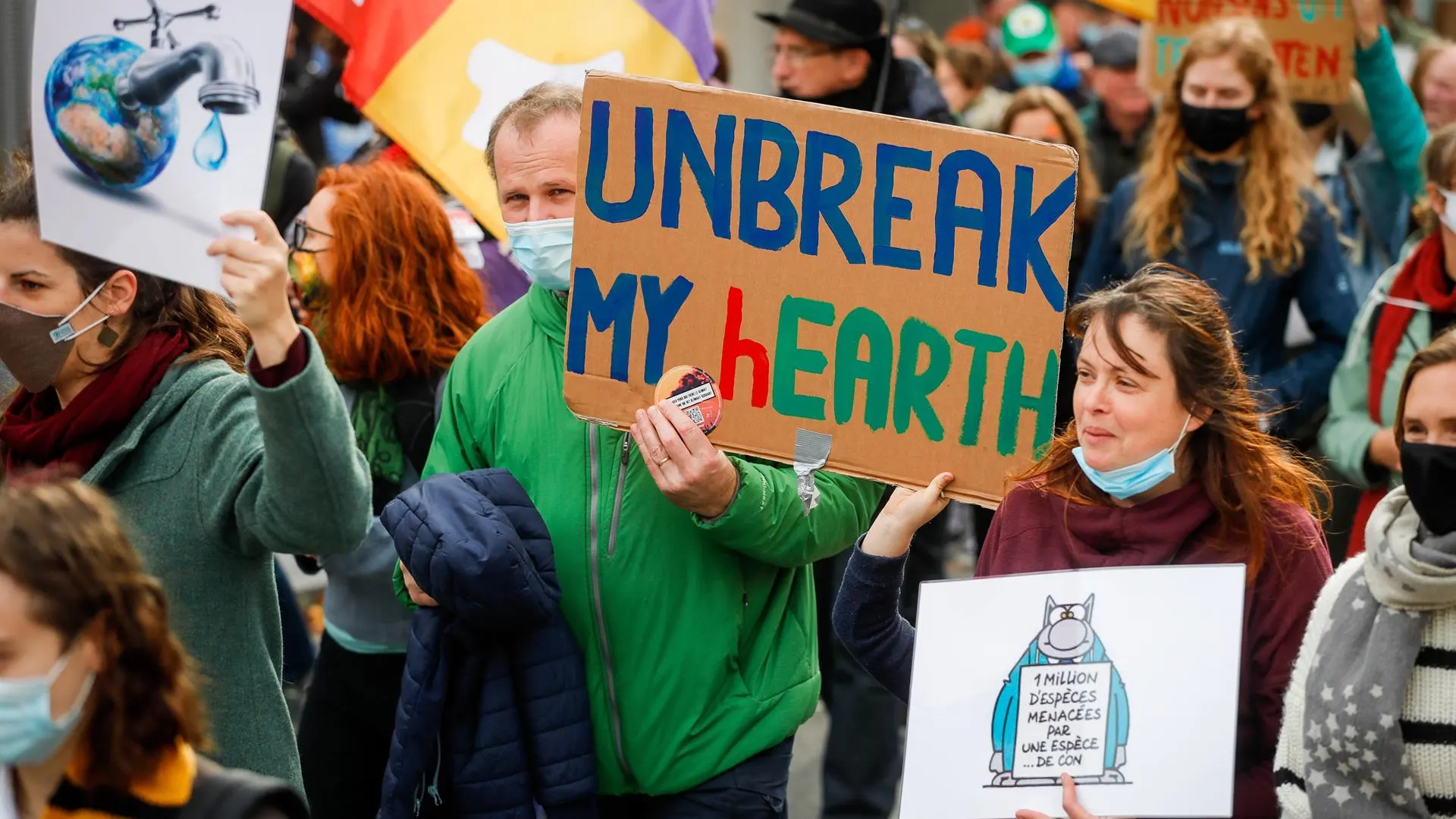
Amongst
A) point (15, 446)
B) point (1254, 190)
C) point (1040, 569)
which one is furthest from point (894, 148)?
point (1254, 190)

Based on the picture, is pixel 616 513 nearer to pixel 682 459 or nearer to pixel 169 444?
pixel 682 459

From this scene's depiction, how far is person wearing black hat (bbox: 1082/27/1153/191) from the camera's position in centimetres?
862

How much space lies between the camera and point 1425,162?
4664mm

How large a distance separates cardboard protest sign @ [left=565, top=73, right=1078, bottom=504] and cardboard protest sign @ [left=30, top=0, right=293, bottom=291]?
69cm

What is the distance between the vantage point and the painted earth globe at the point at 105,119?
109 inches

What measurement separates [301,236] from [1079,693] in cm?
298

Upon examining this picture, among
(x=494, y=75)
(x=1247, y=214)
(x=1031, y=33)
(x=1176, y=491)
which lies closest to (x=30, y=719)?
(x=1176, y=491)

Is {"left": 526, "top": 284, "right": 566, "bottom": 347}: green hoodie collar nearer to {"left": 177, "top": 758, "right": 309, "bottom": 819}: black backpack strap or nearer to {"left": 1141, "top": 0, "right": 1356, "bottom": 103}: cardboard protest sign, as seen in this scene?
{"left": 177, "top": 758, "right": 309, "bottom": 819}: black backpack strap

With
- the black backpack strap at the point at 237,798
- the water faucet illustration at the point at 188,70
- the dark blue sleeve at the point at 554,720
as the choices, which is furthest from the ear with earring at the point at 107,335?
the black backpack strap at the point at 237,798

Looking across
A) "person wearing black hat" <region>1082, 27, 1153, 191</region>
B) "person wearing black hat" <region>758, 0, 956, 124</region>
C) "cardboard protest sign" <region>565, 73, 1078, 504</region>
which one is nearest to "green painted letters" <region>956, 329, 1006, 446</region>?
"cardboard protest sign" <region>565, 73, 1078, 504</region>

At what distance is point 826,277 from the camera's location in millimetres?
3178

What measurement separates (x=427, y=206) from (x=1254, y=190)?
8.48 feet

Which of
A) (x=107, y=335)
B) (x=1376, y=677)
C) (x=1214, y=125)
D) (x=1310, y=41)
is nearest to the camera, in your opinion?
(x=1376, y=677)

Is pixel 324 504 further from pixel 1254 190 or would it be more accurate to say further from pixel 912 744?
pixel 1254 190
